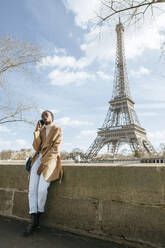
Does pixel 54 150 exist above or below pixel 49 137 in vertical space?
below

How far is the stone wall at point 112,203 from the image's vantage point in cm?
178

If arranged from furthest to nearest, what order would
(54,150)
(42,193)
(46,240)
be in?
1. (54,150)
2. (42,193)
3. (46,240)

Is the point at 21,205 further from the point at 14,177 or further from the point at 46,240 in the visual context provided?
the point at 46,240

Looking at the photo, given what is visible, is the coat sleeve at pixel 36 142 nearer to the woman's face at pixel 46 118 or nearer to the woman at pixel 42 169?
the woman at pixel 42 169

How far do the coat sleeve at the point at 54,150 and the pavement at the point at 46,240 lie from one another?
30.9 inches

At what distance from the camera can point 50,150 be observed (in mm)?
2367

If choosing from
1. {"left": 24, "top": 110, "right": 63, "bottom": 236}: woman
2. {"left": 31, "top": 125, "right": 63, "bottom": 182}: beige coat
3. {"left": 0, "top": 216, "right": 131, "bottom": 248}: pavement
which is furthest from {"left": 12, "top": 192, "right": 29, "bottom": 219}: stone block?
{"left": 31, "top": 125, "right": 63, "bottom": 182}: beige coat

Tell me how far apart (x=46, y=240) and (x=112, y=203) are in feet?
2.53

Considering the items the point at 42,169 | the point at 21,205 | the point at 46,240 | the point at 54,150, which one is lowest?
the point at 46,240

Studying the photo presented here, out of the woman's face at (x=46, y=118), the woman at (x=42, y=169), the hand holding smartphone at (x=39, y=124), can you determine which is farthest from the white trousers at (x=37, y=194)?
the woman's face at (x=46, y=118)

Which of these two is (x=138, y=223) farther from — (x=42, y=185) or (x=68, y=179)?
(x=42, y=185)

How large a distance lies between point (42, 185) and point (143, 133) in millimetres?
35462

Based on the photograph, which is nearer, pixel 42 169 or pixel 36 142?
pixel 42 169

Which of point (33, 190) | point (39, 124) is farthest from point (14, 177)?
point (39, 124)
